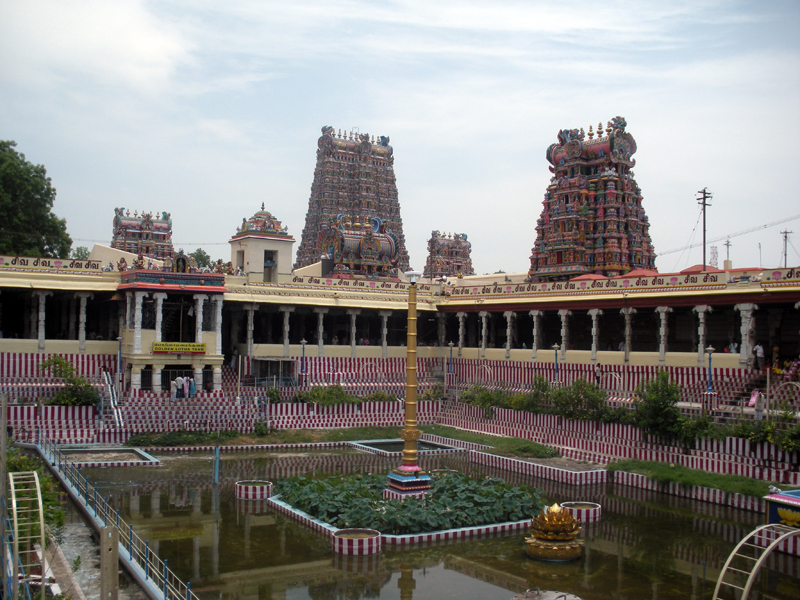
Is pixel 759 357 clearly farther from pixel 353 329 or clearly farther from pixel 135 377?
pixel 135 377

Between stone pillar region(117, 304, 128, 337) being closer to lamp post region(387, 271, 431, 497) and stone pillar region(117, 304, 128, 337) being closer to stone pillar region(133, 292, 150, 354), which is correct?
stone pillar region(133, 292, 150, 354)

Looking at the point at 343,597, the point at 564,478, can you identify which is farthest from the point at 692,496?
the point at 343,597

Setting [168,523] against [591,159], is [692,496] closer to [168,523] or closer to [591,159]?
[168,523]

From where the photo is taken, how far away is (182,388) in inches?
1297

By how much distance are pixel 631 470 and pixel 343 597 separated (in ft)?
43.6

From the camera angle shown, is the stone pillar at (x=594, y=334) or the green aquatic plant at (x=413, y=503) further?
the stone pillar at (x=594, y=334)

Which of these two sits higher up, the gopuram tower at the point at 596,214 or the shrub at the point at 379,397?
the gopuram tower at the point at 596,214

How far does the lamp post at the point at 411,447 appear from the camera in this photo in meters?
20.8

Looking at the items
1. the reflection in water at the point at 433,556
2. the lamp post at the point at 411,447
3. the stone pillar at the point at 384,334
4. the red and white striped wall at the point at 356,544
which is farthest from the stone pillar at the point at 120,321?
the red and white striped wall at the point at 356,544

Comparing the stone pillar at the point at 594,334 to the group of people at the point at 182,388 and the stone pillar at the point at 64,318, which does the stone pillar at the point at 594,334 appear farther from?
the stone pillar at the point at 64,318

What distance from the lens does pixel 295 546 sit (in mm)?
17797

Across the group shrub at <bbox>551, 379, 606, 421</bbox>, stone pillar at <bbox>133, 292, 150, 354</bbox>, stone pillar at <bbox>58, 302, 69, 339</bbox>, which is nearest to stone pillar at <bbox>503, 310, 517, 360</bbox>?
shrub at <bbox>551, 379, 606, 421</bbox>

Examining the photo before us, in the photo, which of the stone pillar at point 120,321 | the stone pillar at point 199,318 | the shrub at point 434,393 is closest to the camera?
the stone pillar at point 199,318

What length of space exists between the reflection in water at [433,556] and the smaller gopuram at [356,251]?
2614 cm
